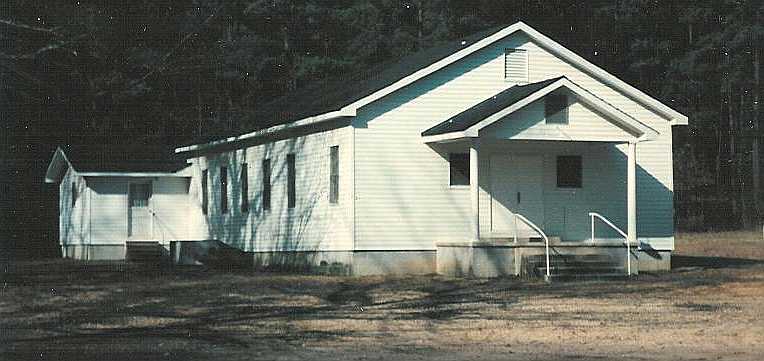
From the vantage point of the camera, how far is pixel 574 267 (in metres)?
29.4

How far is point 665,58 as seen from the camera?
65125mm

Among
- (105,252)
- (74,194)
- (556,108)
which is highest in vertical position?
(556,108)

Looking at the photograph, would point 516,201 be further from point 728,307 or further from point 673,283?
point 728,307

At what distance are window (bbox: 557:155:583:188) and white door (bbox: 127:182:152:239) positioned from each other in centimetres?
1635

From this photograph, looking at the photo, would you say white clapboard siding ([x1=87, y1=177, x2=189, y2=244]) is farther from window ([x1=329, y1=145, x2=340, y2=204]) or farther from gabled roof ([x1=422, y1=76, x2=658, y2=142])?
gabled roof ([x1=422, y1=76, x2=658, y2=142])

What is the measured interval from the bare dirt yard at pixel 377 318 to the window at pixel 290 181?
3688 millimetres

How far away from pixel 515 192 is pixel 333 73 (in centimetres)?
2941

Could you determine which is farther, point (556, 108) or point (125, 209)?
point (125, 209)

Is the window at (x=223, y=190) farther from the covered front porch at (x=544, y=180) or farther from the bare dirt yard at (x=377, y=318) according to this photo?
the covered front porch at (x=544, y=180)

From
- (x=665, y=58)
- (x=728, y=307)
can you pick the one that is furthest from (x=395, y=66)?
(x=665, y=58)

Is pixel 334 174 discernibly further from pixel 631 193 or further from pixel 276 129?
pixel 631 193

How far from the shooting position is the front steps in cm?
2884

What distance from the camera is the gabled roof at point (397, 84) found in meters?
30.2

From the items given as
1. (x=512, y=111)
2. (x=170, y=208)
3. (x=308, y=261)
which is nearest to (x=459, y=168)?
(x=512, y=111)
